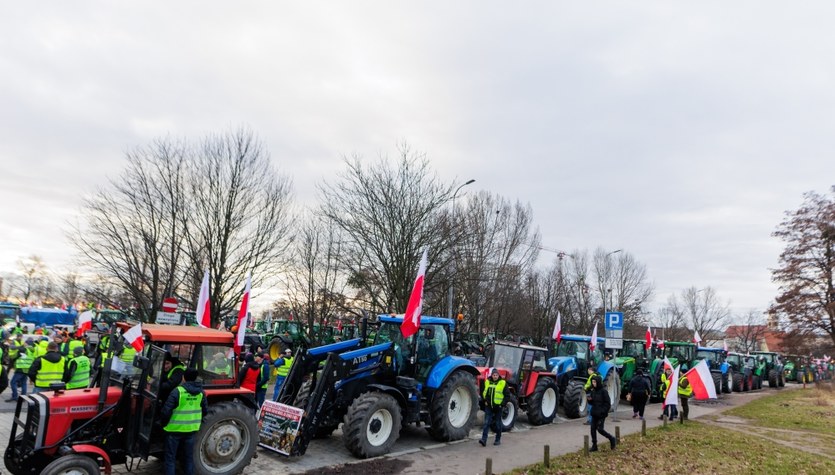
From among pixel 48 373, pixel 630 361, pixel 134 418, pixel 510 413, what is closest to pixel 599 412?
pixel 510 413

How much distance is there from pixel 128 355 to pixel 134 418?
1201 mm

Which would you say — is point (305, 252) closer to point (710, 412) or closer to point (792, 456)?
point (710, 412)

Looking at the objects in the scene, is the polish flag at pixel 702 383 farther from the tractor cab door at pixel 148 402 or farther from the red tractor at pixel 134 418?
the tractor cab door at pixel 148 402

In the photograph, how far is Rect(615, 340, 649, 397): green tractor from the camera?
1792 centimetres

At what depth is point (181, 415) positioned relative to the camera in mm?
6215

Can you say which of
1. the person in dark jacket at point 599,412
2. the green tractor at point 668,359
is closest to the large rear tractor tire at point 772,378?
the green tractor at point 668,359

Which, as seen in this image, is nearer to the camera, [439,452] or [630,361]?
[439,452]

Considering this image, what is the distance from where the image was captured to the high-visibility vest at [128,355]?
716cm

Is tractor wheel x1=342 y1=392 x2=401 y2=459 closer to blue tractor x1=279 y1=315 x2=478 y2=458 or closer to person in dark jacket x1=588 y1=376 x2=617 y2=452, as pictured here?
blue tractor x1=279 y1=315 x2=478 y2=458

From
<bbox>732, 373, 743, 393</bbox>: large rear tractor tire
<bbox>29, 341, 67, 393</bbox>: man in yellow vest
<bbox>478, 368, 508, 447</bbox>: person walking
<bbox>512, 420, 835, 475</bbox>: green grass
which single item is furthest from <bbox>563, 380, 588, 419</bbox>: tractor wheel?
<bbox>732, 373, 743, 393</bbox>: large rear tractor tire

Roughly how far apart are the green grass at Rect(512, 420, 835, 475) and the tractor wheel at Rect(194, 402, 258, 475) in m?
4.35

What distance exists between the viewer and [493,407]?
1012 centimetres

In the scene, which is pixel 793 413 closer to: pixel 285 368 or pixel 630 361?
pixel 630 361

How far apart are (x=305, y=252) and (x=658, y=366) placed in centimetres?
1652
